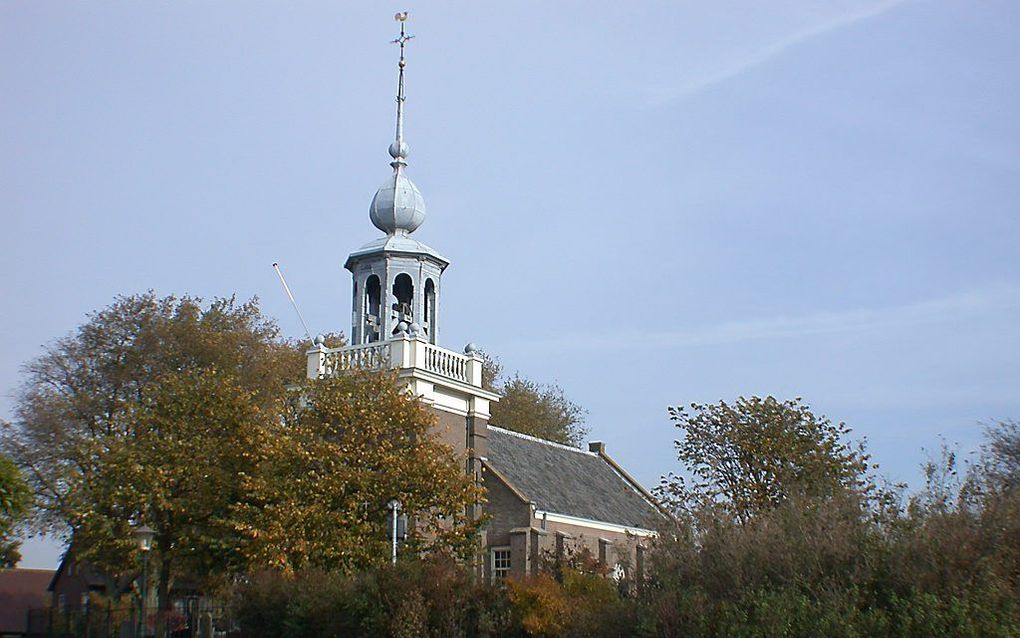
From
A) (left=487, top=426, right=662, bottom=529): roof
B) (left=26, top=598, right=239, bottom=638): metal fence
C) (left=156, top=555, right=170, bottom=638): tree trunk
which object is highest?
(left=487, top=426, right=662, bottom=529): roof

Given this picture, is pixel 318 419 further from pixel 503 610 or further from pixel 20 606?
pixel 20 606

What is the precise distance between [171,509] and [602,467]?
81.9ft

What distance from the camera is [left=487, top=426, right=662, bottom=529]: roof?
142 ft

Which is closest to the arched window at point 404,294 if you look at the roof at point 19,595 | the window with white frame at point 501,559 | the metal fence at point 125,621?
the window with white frame at point 501,559

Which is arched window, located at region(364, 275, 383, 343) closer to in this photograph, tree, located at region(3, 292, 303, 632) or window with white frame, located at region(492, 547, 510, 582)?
tree, located at region(3, 292, 303, 632)

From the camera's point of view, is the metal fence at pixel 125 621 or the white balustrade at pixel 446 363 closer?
the metal fence at pixel 125 621

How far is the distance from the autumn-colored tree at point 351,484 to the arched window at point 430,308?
6.81 meters

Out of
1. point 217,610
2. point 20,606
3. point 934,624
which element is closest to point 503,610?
point 934,624

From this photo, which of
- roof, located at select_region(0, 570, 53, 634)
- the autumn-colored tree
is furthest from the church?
roof, located at select_region(0, 570, 53, 634)

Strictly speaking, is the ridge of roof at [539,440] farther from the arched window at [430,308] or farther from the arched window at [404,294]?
the arched window at [404,294]

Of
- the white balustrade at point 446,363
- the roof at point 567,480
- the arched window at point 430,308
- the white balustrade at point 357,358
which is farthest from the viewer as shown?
the roof at point 567,480

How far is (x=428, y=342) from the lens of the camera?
36.8 meters

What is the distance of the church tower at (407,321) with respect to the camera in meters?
36.3

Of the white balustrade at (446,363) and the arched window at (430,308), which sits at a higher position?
the arched window at (430,308)
